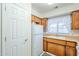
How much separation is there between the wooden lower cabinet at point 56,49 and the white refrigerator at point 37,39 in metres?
0.24

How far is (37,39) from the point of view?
79.2 inches

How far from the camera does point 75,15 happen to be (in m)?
1.94

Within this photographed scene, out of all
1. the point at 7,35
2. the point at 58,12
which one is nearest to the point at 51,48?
the point at 58,12

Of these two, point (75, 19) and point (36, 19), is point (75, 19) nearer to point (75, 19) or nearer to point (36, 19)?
point (75, 19)

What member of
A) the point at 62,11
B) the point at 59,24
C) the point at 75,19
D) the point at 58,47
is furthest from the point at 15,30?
the point at 75,19

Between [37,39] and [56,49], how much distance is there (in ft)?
1.77

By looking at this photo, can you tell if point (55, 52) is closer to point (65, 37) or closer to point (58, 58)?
point (65, 37)

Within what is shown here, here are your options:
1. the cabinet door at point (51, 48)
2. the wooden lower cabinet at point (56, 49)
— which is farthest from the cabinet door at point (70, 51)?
the cabinet door at point (51, 48)

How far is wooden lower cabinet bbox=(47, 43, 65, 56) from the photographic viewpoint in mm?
2068

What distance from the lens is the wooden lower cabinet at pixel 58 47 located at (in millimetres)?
1934

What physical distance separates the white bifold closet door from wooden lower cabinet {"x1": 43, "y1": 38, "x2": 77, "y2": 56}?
56 centimetres

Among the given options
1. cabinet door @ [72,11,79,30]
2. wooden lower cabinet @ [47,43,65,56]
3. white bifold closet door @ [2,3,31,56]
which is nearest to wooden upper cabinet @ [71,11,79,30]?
cabinet door @ [72,11,79,30]

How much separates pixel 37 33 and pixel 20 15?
72cm

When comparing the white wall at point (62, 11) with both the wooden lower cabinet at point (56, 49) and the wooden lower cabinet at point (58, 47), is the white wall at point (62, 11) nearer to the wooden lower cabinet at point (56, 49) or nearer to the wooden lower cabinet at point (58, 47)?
the wooden lower cabinet at point (58, 47)
